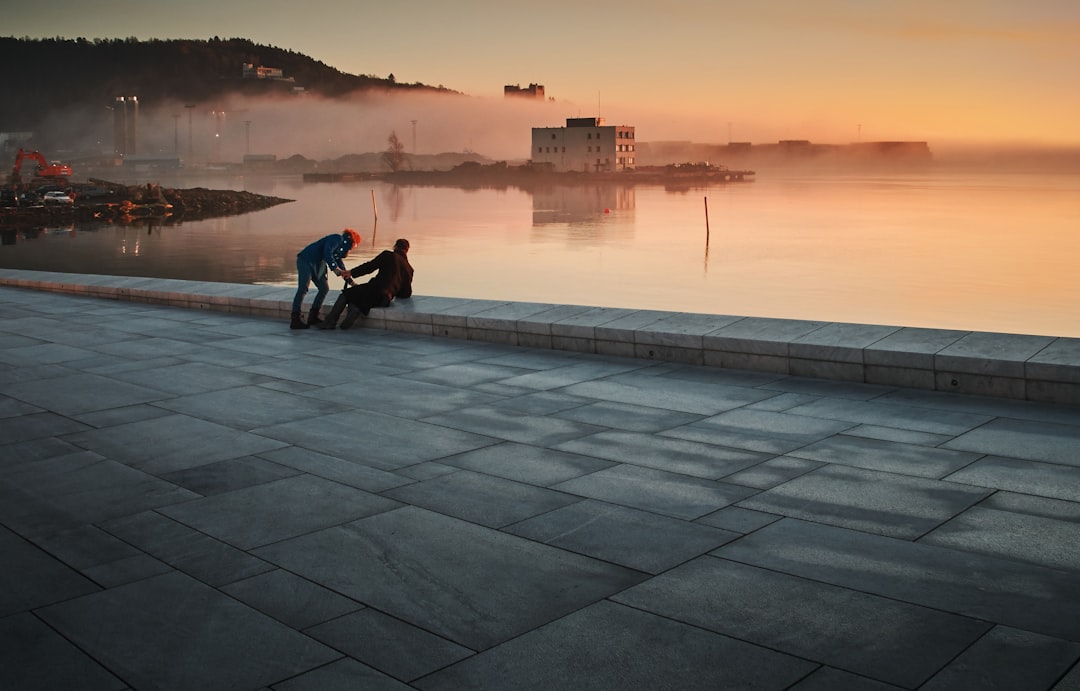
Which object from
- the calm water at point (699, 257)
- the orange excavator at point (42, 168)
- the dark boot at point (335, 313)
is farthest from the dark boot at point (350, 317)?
the orange excavator at point (42, 168)

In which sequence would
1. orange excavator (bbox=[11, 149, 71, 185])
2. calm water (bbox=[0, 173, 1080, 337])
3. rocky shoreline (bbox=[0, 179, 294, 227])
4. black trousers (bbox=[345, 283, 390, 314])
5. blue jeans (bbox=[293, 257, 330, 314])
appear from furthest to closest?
orange excavator (bbox=[11, 149, 71, 185]) < rocky shoreline (bbox=[0, 179, 294, 227]) < calm water (bbox=[0, 173, 1080, 337]) < blue jeans (bbox=[293, 257, 330, 314]) < black trousers (bbox=[345, 283, 390, 314])

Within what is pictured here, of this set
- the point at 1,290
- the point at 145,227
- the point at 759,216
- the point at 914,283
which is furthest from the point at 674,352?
the point at 759,216

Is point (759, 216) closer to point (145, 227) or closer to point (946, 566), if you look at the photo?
point (145, 227)

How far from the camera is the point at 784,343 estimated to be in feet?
31.6

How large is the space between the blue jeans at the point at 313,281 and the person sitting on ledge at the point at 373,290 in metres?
0.35

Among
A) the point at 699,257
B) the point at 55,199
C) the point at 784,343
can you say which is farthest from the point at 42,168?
the point at 784,343

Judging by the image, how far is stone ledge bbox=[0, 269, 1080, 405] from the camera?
8.30 metres

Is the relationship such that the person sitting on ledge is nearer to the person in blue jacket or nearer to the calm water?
the person in blue jacket

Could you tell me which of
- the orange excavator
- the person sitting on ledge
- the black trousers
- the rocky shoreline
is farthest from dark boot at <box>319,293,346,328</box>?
the orange excavator

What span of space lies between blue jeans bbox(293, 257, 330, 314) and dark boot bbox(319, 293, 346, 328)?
38 centimetres

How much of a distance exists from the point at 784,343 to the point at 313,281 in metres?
7.40

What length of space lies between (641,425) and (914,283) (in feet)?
176

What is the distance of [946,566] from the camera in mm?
4895

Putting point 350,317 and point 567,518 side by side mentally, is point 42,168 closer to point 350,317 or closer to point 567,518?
point 350,317
